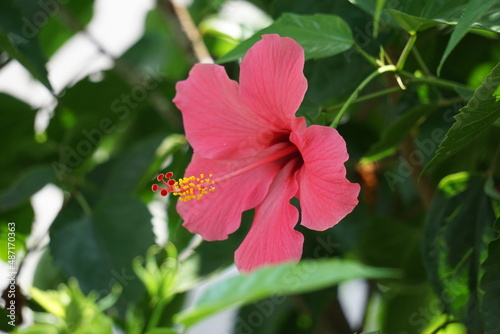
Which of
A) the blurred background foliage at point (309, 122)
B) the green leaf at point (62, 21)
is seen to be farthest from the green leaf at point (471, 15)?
the green leaf at point (62, 21)

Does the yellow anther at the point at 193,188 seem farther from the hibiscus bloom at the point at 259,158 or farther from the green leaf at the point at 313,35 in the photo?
the green leaf at the point at 313,35

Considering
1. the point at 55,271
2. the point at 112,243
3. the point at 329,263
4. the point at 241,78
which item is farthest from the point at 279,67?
the point at 55,271

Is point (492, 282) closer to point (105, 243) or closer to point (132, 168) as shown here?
point (105, 243)

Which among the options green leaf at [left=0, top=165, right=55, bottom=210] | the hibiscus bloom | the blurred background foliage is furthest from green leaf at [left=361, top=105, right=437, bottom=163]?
green leaf at [left=0, top=165, right=55, bottom=210]

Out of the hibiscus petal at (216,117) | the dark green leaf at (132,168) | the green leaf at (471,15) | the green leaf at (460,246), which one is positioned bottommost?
the green leaf at (460,246)

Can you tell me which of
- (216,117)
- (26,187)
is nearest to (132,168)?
(26,187)

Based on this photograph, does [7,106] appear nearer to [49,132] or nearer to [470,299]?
[49,132]
